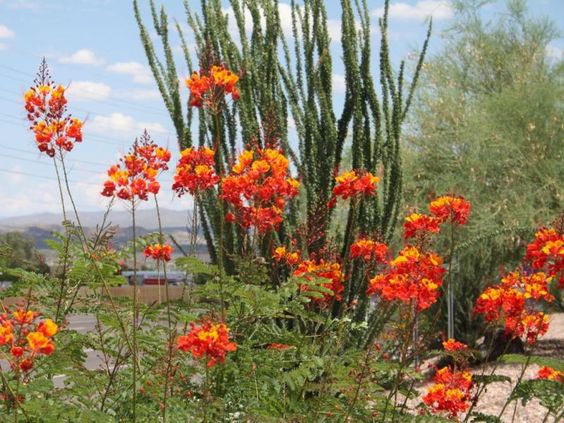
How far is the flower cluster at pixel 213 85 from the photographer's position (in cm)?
346

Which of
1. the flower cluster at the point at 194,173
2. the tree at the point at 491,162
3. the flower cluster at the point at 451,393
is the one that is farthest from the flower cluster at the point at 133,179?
the tree at the point at 491,162

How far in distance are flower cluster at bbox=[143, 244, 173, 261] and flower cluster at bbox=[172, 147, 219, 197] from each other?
1.64ft

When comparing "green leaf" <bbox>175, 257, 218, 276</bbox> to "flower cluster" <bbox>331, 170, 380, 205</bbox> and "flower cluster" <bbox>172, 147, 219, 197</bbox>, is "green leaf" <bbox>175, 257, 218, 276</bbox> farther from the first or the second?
"flower cluster" <bbox>331, 170, 380, 205</bbox>

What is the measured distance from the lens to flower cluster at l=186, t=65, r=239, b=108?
3.46 metres

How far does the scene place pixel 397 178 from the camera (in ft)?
23.6

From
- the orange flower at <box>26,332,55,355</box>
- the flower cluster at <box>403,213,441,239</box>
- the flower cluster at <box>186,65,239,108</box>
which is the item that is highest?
the flower cluster at <box>186,65,239,108</box>

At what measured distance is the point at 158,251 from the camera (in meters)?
4.08

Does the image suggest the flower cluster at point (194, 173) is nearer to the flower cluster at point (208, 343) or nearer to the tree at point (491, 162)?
the flower cluster at point (208, 343)

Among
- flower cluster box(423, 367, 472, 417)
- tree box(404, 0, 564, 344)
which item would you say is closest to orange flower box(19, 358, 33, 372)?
flower cluster box(423, 367, 472, 417)

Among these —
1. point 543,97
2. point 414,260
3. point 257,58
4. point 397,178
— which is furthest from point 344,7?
point 543,97

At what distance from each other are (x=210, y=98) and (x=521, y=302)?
1742 mm

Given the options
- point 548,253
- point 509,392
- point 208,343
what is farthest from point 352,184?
point 509,392

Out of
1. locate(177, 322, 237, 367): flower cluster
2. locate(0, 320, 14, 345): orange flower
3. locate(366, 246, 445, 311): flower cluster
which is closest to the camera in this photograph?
locate(177, 322, 237, 367): flower cluster

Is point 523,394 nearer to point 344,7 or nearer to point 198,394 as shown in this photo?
point 198,394
